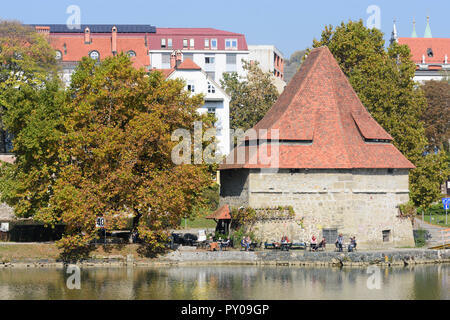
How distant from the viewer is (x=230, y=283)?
44.5 metres

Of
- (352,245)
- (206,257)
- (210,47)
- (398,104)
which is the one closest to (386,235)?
(352,245)

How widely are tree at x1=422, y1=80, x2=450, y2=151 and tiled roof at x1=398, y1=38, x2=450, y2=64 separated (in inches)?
2467

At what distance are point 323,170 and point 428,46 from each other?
117 meters

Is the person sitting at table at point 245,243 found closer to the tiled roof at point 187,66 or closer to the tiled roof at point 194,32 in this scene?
the tiled roof at point 187,66

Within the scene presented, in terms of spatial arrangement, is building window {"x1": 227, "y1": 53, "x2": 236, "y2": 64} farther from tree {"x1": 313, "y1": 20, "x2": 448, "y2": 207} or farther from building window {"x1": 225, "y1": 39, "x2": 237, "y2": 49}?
tree {"x1": 313, "y1": 20, "x2": 448, "y2": 207}

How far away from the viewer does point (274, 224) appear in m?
55.6

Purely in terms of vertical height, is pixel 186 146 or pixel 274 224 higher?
pixel 186 146

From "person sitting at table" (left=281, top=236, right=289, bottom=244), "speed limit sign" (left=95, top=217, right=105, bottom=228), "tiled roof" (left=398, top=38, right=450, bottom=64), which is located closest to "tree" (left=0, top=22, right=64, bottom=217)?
"speed limit sign" (left=95, top=217, right=105, bottom=228)

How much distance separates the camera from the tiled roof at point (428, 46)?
162 metres

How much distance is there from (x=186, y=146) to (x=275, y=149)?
6.20 metres

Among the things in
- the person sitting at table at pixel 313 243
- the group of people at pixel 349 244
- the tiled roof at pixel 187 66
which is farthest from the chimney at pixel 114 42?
the group of people at pixel 349 244

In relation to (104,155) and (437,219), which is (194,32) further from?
(104,155)
